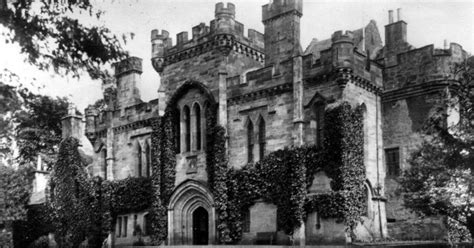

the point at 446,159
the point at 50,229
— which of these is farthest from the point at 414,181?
the point at 50,229

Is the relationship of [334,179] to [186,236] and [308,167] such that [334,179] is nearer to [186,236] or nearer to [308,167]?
[308,167]

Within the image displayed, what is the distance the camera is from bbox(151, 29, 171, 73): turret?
3297 centimetres

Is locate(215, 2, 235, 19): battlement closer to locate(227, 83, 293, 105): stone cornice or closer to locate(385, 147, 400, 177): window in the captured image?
locate(227, 83, 293, 105): stone cornice

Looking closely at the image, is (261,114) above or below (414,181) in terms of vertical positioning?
above

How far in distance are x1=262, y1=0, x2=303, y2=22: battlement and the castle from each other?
53 millimetres

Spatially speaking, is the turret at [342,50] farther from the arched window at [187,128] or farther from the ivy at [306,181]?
the arched window at [187,128]

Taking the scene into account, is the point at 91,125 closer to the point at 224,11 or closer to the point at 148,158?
the point at 148,158

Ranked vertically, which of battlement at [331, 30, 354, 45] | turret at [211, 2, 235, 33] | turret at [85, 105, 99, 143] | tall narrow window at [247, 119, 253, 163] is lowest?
tall narrow window at [247, 119, 253, 163]

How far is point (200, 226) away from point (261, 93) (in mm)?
7679

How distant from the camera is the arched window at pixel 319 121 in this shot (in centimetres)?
2580

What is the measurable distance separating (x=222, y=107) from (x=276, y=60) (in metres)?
3.46

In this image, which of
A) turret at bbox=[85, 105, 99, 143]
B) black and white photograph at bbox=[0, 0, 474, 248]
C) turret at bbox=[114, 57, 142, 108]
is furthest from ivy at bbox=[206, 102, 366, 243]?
turret at bbox=[85, 105, 99, 143]

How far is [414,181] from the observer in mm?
21297

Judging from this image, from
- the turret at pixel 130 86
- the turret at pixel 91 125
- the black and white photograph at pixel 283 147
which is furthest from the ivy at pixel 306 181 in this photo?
the turret at pixel 91 125
